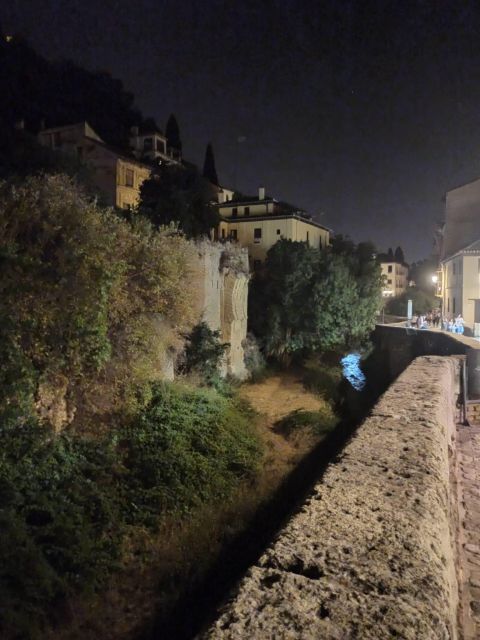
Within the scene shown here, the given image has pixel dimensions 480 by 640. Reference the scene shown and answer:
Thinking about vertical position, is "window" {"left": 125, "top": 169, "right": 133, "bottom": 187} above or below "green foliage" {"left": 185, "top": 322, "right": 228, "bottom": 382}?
above

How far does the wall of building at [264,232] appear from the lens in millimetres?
34500

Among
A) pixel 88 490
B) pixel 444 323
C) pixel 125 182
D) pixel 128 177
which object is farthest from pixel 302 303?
pixel 88 490

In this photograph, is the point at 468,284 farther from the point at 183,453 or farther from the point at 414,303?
the point at 183,453

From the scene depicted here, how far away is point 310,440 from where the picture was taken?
1485cm

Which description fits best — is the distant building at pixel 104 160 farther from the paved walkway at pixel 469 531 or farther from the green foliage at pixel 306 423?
the paved walkway at pixel 469 531

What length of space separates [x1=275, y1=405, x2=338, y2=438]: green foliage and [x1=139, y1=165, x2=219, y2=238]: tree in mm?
8662

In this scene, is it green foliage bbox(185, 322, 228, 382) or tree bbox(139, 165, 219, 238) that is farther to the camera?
tree bbox(139, 165, 219, 238)

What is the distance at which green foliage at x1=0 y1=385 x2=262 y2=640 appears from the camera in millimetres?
6211

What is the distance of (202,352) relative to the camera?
16141 mm

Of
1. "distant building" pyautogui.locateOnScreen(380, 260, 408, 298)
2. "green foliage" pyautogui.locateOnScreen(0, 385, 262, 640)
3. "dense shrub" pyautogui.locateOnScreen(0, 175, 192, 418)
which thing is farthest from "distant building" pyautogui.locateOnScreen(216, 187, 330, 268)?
"distant building" pyautogui.locateOnScreen(380, 260, 408, 298)

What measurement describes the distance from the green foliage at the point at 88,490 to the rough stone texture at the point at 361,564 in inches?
173

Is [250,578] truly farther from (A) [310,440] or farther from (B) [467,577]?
(A) [310,440]

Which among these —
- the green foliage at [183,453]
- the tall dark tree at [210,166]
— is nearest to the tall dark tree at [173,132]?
the tall dark tree at [210,166]

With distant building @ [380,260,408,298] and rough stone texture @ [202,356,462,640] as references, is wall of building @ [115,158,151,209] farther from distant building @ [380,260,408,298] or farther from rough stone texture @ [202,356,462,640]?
distant building @ [380,260,408,298]
